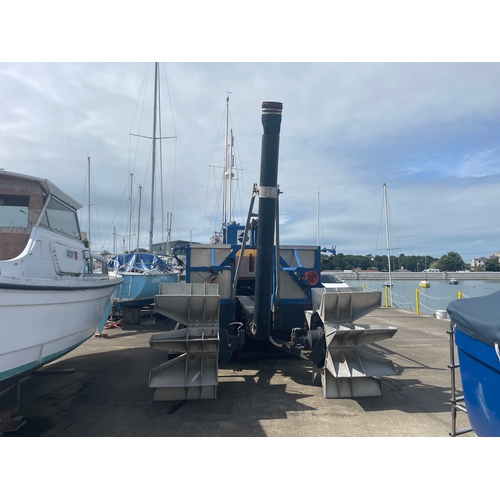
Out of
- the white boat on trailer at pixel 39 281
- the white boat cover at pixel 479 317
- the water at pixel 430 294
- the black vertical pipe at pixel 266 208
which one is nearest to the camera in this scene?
the white boat cover at pixel 479 317

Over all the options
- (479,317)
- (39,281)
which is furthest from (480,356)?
→ (39,281)

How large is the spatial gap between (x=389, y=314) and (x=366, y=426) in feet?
34.9

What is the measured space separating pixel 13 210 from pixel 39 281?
140 centimetres

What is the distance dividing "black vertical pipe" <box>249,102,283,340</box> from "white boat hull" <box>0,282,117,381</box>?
2.50m

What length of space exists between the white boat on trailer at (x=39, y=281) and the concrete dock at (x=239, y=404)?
0.69m

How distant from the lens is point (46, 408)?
4172mm

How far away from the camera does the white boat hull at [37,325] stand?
321cm

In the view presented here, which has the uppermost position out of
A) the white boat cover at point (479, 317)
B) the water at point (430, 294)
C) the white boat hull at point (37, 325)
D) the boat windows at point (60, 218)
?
the boat windows at point (60, 218)

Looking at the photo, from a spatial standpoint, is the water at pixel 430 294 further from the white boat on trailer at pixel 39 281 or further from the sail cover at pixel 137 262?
the sail cover at pixel 137 262

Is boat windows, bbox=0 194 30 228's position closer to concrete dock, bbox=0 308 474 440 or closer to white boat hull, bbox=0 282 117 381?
white boat hull, bbox=0 282 117 381

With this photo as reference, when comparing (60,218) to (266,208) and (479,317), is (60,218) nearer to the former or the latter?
(266,208)

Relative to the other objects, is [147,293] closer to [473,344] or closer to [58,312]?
[58,312]

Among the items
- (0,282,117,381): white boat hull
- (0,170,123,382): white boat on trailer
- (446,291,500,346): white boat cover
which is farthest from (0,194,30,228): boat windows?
(446,291,500,346): white boat cover

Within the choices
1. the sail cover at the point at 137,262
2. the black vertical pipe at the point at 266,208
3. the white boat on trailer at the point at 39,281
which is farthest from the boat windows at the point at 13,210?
the sail cover at the point at 137,262
